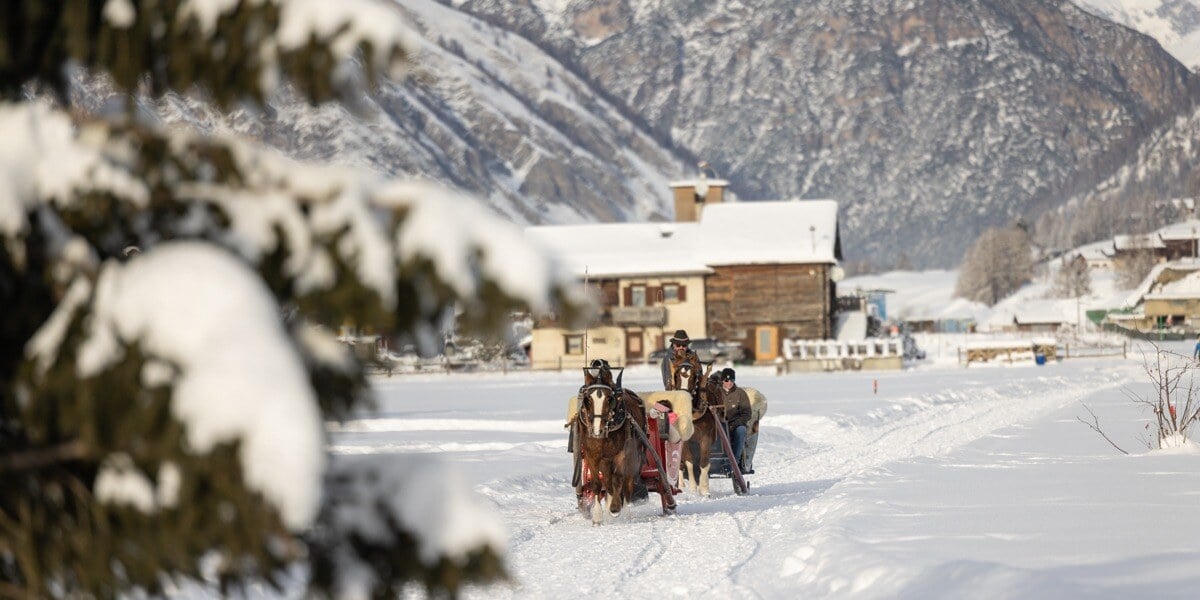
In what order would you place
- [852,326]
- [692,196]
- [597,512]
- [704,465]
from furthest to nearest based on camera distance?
[692,196] < [852,326] < [704,465] < [597,512]

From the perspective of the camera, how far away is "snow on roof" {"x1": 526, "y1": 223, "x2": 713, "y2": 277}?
76688 millimetres

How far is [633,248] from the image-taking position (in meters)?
79.5

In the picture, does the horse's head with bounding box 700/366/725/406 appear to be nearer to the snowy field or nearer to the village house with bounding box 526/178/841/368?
the snowy field

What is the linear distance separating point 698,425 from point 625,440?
11.0 ft

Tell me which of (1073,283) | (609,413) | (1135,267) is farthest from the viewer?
(1073,283)

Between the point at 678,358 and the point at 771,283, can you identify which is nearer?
the point at 678,358

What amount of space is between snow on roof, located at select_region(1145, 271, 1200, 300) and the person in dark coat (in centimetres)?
11040

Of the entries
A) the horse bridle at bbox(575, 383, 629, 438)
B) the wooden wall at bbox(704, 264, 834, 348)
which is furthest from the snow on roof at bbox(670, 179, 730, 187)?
the horse bridle at bbox(575, 383, 629, 438)

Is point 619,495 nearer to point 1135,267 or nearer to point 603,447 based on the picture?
point 603,447

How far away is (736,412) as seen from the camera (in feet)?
64.7

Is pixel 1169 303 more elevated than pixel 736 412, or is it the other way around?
pixel 1169 303

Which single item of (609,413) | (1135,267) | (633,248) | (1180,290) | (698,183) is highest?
(698,183)

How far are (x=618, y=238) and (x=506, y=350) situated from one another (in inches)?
322

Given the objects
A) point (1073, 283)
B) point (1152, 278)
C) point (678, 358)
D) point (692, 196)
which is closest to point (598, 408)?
point (678, 358)
